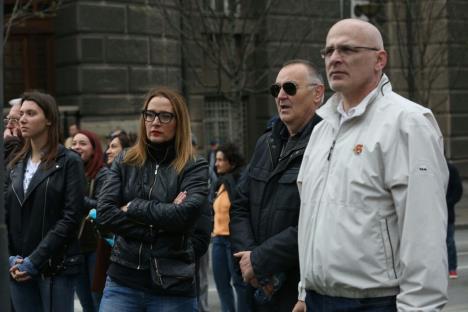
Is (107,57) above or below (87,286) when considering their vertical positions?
above

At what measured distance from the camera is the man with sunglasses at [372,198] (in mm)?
3562

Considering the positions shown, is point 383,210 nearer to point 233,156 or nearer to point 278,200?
point 278,200

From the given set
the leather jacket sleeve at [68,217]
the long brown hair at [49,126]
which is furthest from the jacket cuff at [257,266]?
the long brown hair at [49,126]

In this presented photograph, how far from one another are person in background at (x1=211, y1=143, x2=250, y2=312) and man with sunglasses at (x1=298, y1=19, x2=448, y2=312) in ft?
17.1

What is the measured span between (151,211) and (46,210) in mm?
1311

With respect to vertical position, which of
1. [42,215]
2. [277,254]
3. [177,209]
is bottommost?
[277,254]

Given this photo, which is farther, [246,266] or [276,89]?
[276,89]

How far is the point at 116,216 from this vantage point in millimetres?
5043

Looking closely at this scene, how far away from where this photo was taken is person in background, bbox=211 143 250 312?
9227mm

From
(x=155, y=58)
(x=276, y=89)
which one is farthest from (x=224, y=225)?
(x=155, y=58)

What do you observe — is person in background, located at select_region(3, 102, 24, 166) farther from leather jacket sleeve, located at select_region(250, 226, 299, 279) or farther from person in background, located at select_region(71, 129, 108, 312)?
leather jacket sleeve, located at select_region(250, 226, 299, 279)

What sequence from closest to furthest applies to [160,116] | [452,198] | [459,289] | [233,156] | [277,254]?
1. [277,254]
2. [160,116]
3. [233,156]
4. [459,289]
5. [452,198]

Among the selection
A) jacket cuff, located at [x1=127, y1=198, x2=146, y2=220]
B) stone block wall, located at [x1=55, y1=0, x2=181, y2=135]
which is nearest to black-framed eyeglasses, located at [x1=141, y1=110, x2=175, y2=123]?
jacket cuff, located at [x1=127, y1=198, x2=146, y2=220]

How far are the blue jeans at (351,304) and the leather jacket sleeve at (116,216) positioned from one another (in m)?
1.35
